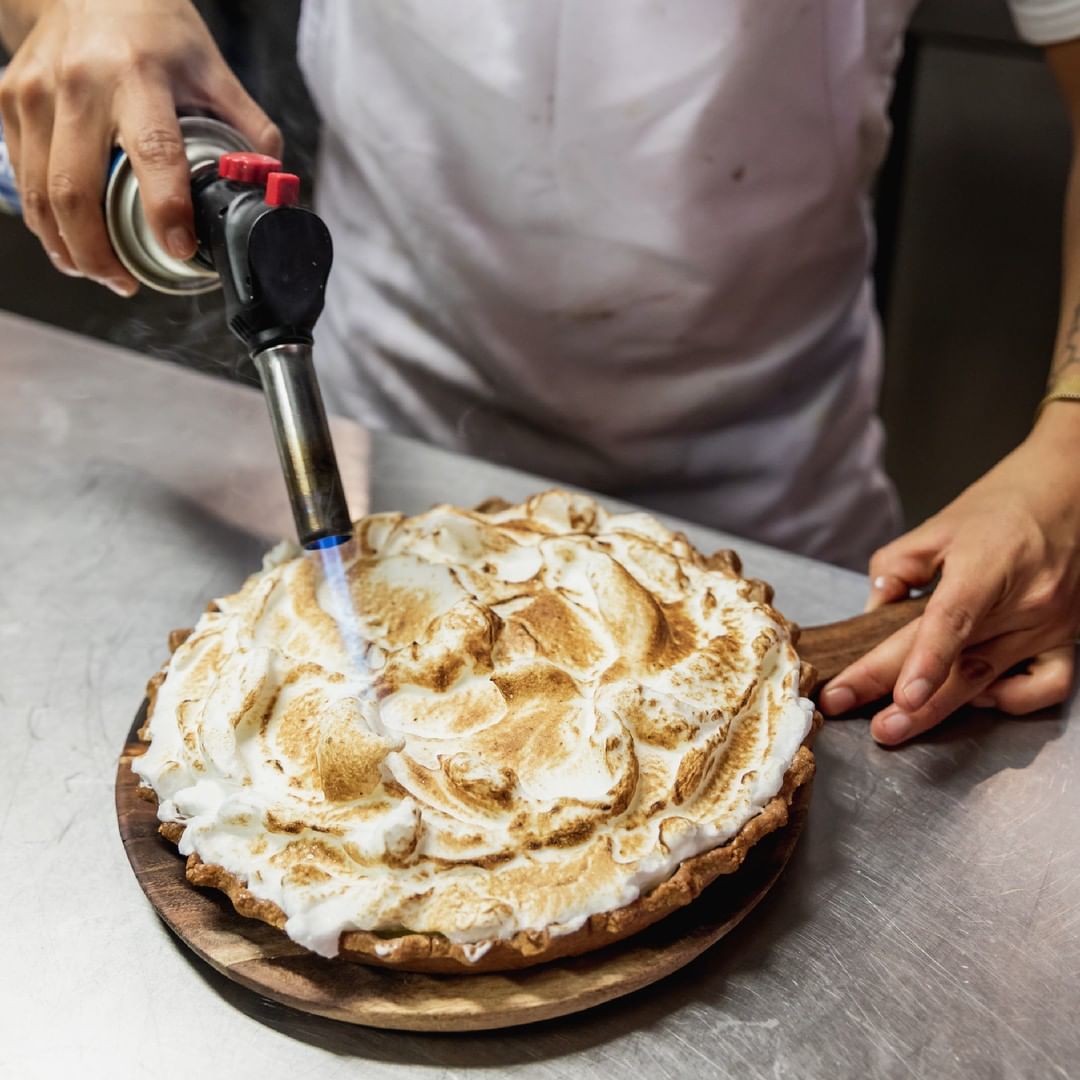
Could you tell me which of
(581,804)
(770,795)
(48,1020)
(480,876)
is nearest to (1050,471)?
(770,795)

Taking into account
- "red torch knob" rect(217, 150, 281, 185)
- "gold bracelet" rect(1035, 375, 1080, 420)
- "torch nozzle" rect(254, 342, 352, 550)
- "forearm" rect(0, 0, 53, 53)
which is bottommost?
"gold bracelet" rect(1035, 375, 1080, 420)

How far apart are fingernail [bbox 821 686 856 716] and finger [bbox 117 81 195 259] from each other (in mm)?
892

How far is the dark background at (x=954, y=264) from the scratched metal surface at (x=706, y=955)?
3.17 feet

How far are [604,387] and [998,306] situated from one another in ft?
5.28

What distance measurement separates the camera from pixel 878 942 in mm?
1132

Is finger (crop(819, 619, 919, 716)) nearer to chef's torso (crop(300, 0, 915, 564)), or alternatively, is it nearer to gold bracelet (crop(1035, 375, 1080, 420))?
gold bracelet (crop(1035, 375, 1080, 420))

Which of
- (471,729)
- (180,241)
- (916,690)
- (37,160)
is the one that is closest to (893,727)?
(916,690)

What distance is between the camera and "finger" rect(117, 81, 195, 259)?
1.33 m

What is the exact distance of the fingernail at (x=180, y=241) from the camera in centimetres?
133

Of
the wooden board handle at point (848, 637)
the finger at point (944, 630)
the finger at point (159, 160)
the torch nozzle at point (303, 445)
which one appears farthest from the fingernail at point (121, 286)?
the finger at point (944, 630)

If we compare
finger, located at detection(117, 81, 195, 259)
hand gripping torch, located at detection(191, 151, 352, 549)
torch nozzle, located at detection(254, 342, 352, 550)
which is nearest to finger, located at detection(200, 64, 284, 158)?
finger, located at detection(117, 81, 195, 259)

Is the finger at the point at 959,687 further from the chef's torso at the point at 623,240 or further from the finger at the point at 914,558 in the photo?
the chef's torso at the point at 623,240

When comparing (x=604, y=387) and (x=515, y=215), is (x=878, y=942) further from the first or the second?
(x=515, y=215)

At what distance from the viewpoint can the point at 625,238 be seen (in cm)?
181
